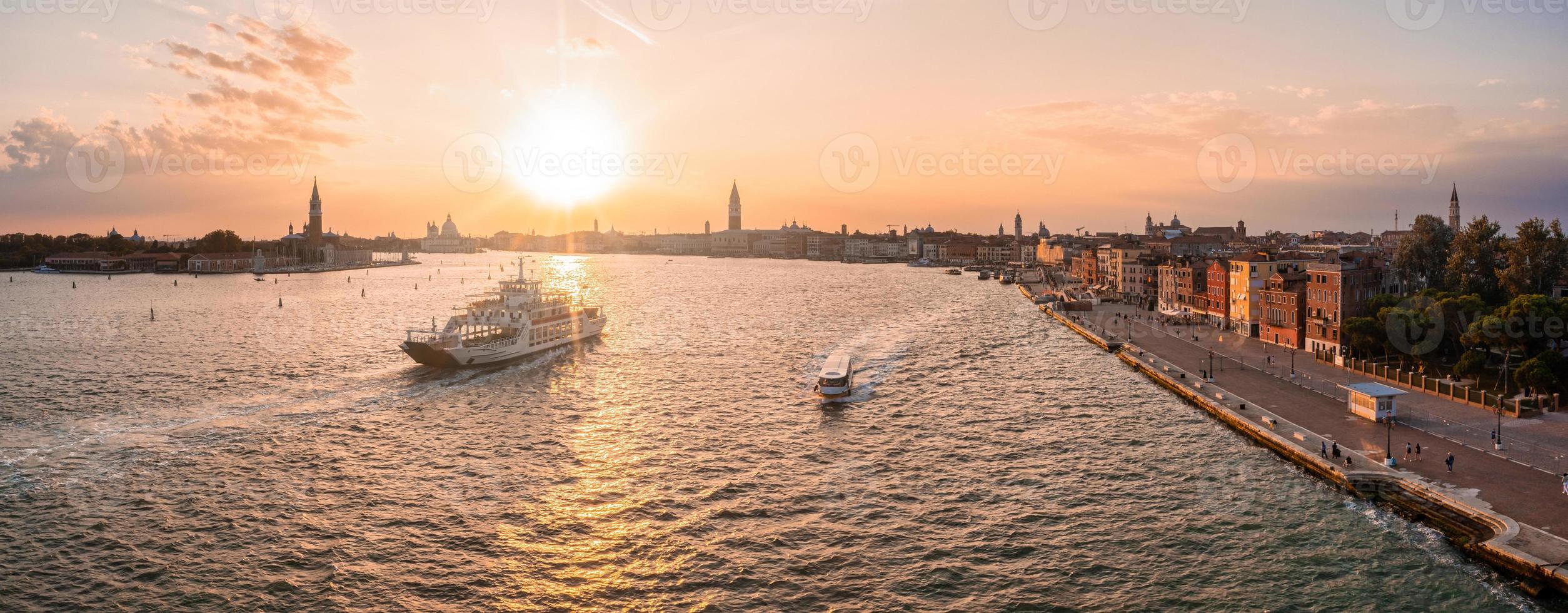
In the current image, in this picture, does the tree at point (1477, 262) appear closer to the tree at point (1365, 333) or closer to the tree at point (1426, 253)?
the tree at point (1426, 253)

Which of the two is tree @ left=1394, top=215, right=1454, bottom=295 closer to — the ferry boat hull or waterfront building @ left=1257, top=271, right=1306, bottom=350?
waterfront building @ left=1257, top=271, right=1306, bottom=350

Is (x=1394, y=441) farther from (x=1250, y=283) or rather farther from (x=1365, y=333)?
(x=1250, y=283)

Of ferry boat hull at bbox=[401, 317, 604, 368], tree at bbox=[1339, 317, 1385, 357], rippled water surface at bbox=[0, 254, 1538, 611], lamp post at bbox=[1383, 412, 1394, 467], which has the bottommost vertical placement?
rippled water surface at bbox=[0, 254, 1538, 611]

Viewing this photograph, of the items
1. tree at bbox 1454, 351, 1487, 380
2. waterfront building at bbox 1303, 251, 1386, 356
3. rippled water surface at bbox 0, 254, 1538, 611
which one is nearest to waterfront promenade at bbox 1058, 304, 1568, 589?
waterfront building at bbox 1303, 251, 1386, 356

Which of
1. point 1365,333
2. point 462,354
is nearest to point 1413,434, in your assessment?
point 1365,333

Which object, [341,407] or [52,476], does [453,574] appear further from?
[341,407]

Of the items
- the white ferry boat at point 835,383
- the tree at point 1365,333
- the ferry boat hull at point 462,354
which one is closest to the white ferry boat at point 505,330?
the ferry boat hull at point 462,354
